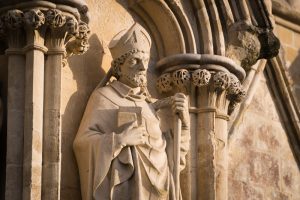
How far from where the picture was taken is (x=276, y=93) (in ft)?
46.8

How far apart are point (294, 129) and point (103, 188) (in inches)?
129

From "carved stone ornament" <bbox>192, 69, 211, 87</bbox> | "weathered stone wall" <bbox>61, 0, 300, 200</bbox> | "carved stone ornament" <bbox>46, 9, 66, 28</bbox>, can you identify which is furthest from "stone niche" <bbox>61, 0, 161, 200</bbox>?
"carved stone ornament" <bbox>46, 9, 66, 28</bbox>

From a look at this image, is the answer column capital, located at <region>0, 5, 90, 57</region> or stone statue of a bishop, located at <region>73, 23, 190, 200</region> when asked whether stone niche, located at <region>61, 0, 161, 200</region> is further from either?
column capital, located at <region>0, 5, 90, 57</region>

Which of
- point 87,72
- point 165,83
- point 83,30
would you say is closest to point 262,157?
point 165,83

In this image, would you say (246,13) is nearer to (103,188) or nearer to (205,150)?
(205,150)

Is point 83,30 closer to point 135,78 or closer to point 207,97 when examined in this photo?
point 135,78

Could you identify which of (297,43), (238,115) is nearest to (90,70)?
(238,115)

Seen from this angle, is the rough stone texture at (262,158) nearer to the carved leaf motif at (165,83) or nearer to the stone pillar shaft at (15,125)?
the carved leaf motif at (165,83)

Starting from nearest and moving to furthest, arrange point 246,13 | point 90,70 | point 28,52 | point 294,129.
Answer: point 28,52 < point 90,70 < point 246,13 < point 294,129

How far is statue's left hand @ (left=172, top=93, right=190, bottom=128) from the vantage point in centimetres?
1202

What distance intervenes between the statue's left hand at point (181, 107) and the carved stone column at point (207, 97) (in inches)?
15.1

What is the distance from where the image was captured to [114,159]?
1155 centimetres

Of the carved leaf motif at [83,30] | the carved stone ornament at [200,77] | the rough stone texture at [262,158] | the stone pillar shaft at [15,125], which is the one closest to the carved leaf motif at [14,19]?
the stone pillar shaft at [15,125]

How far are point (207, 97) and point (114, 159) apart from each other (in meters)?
1.35
